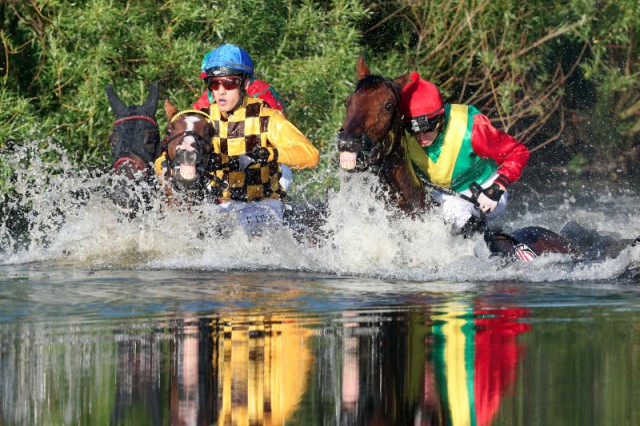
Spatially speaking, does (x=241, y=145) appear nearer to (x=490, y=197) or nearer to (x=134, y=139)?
(x=134, y=139)

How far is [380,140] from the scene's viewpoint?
945 cm

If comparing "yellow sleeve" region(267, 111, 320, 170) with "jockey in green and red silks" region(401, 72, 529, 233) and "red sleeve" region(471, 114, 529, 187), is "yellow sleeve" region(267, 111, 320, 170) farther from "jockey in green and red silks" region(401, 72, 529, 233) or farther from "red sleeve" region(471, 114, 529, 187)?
"red sleeve" region(471, 114, 529, 187)

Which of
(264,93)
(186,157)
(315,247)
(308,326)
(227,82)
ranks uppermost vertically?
(264,93)

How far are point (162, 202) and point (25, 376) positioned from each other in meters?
4.74

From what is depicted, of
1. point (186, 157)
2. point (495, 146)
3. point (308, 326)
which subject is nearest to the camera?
point (308, 326)

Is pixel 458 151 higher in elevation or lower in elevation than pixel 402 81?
lower

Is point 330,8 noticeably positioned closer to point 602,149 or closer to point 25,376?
point 602,149

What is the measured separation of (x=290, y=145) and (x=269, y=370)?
4.97 m

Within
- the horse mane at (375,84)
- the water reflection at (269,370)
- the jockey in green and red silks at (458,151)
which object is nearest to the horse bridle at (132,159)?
the jockey in green and red silks at (458,151)

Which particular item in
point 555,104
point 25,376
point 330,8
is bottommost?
point 25,376

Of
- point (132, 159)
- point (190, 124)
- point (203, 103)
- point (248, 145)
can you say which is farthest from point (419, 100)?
point (203, 103)

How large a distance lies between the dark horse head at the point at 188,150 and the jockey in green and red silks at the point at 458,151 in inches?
57.7

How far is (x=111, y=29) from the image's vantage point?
1619 cm

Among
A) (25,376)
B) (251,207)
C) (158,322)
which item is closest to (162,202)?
(251,207)
